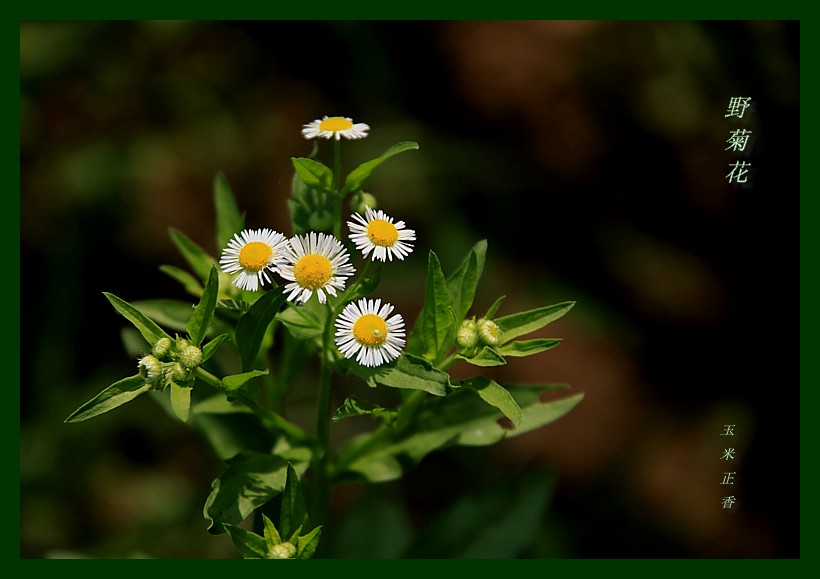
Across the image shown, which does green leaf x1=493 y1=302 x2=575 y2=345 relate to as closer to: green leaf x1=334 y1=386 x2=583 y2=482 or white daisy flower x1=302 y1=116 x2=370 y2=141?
green leaf x1=334 y1=386 x2=583 y2=482

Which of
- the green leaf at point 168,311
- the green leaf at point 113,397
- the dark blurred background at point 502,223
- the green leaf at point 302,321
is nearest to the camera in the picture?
the green leaf at point 113,397

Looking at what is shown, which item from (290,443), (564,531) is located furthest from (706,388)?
(290,443)

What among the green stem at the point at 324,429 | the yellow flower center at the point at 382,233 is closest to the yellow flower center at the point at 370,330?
the green stem at the point at 324,429

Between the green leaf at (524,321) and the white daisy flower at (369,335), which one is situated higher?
the green leaf at (524,321)

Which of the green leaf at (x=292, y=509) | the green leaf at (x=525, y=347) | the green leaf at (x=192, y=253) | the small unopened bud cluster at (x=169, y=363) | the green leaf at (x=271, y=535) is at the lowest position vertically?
the green leaf at (x=271, y=535)

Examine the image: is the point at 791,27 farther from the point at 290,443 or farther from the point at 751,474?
the point at 290,443

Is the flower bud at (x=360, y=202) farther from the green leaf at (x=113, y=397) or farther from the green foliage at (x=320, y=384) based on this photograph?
the green leaf at (x=113, y=397)

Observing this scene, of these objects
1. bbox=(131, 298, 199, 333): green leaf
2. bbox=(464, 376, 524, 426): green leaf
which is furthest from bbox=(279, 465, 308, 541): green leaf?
bbox=(131, 298, 199, 333): green leaf

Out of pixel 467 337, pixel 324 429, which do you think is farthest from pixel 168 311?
pixel 467 337
